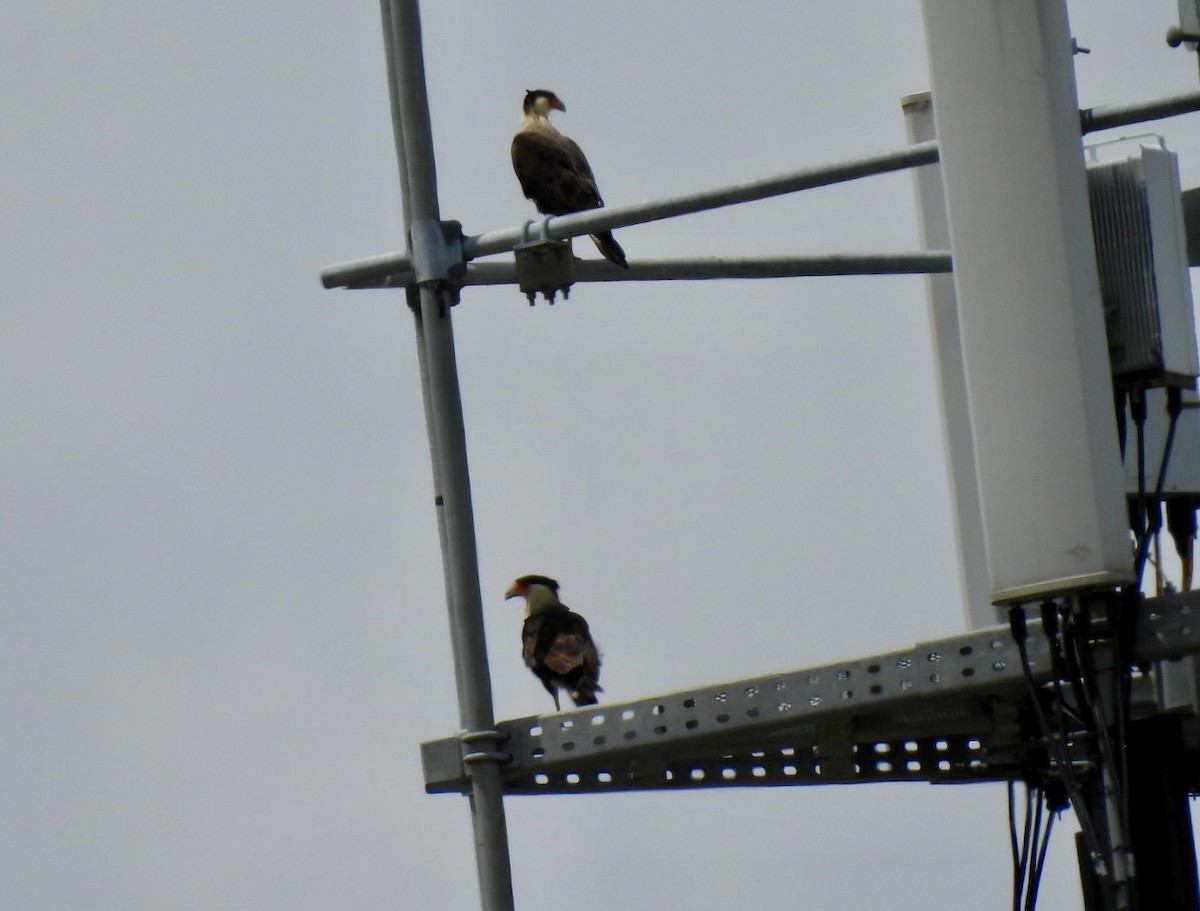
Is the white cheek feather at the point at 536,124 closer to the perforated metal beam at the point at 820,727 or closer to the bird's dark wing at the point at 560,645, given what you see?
the bird's dark wing at the point at 560,645

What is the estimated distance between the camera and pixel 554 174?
1137cm

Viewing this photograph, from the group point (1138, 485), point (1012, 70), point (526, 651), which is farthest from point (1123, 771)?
point (526, 651)

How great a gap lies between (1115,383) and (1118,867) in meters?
1.01

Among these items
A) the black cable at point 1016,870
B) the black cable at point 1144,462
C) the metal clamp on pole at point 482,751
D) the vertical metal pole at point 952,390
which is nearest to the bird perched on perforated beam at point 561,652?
the vertical metal pole at point 952,390

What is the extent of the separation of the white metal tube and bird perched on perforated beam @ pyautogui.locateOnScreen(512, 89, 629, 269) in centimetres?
633

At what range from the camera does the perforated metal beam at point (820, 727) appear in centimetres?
489

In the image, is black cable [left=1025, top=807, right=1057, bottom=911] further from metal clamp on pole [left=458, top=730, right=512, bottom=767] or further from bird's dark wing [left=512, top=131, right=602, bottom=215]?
bird's dark wing [left=512, top=131, right=602, bottom=215]

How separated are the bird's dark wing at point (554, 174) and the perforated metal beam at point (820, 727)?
561 centimetres

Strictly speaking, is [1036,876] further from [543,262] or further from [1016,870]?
[543,262]

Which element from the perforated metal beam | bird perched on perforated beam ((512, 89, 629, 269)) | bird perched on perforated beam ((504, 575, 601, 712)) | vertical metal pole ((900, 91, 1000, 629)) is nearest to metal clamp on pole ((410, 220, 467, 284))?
the perforated metal beam

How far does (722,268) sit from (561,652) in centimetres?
405

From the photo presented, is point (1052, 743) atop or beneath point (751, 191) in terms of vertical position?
beneath

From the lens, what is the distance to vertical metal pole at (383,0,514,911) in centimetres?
563

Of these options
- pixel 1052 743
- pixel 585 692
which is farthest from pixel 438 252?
pixel 585 692
